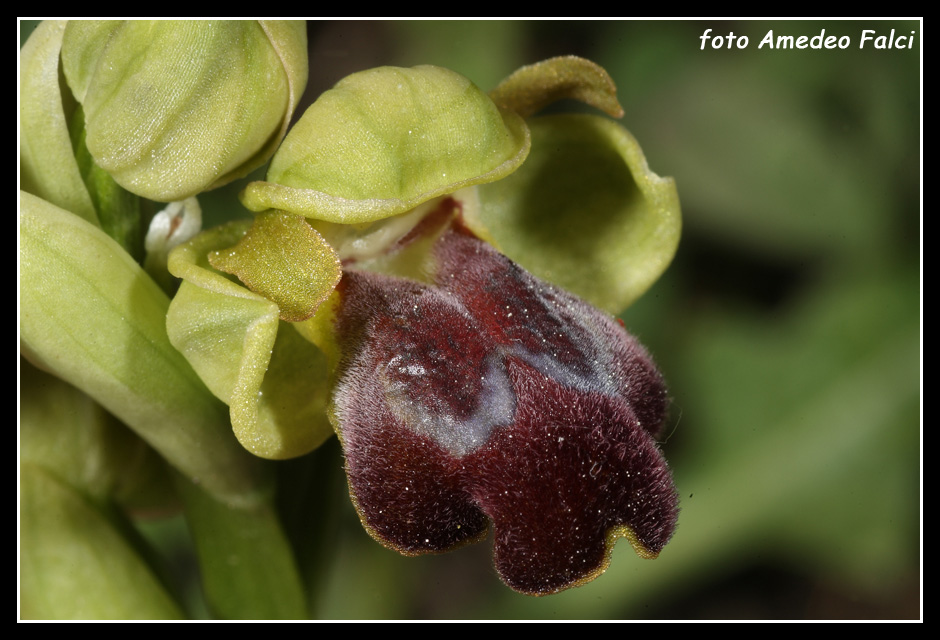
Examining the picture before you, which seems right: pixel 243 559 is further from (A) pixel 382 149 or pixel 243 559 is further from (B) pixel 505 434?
(A) pixel 382 149

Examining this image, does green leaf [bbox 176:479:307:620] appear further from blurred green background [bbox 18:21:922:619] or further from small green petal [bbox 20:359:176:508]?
blurred green background [bbox 18:21:922:619]

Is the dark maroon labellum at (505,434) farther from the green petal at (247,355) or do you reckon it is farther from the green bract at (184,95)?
the green bract at (184,95)

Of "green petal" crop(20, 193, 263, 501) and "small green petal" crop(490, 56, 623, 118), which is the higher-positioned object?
"small green petal" crop(490, 56, 623, 118)

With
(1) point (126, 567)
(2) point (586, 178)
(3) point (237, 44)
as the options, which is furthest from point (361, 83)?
(1) point (126, 567)

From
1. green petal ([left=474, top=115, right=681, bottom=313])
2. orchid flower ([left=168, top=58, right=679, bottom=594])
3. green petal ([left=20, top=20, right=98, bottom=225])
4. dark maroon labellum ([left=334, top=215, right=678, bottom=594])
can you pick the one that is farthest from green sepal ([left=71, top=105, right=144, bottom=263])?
green petal ([left=474, top=115, right=681, bottom=313])

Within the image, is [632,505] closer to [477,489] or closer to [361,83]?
[477,489]

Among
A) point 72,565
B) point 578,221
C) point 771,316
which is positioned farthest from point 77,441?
point 771,316

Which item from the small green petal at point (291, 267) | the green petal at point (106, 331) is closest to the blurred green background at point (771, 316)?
the green petal at point (106, 331)
